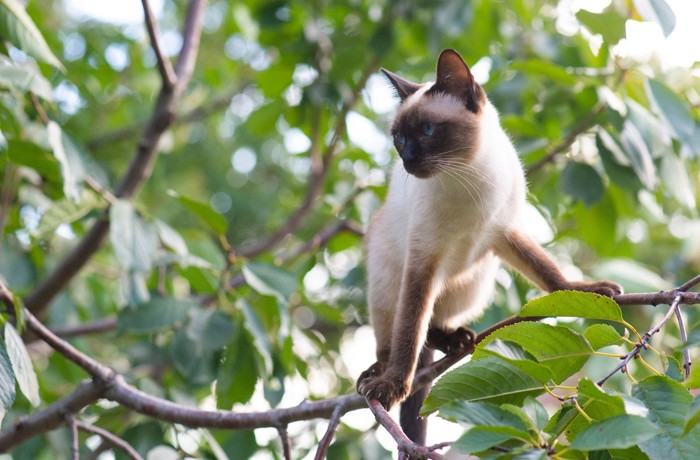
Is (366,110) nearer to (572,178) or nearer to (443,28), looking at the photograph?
(443,28)

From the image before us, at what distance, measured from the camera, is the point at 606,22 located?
11.5 ft

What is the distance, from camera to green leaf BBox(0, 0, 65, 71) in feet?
10.2

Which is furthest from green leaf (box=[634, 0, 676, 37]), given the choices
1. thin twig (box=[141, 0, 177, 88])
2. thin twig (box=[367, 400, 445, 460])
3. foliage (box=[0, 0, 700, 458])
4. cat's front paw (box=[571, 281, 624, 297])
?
thin twig (box=[141, 0, 177, 88])

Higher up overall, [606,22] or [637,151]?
[606,22]

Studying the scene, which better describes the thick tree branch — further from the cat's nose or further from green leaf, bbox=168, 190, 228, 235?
the cat's nose

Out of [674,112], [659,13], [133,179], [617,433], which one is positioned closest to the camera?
[617,433]

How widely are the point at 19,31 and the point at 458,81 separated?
5.98ft

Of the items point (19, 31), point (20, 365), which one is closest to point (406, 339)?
point (20, 365)

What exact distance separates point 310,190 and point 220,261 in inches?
42.0

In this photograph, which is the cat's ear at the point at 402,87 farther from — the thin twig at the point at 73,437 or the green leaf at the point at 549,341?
the thin twig at the point at 73,437

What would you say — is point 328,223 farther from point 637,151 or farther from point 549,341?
point 549,341

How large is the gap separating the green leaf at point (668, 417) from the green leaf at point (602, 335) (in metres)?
0.15

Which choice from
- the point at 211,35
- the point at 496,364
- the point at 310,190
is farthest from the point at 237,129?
the point at 496,364

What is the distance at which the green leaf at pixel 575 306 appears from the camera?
204 centimetres
